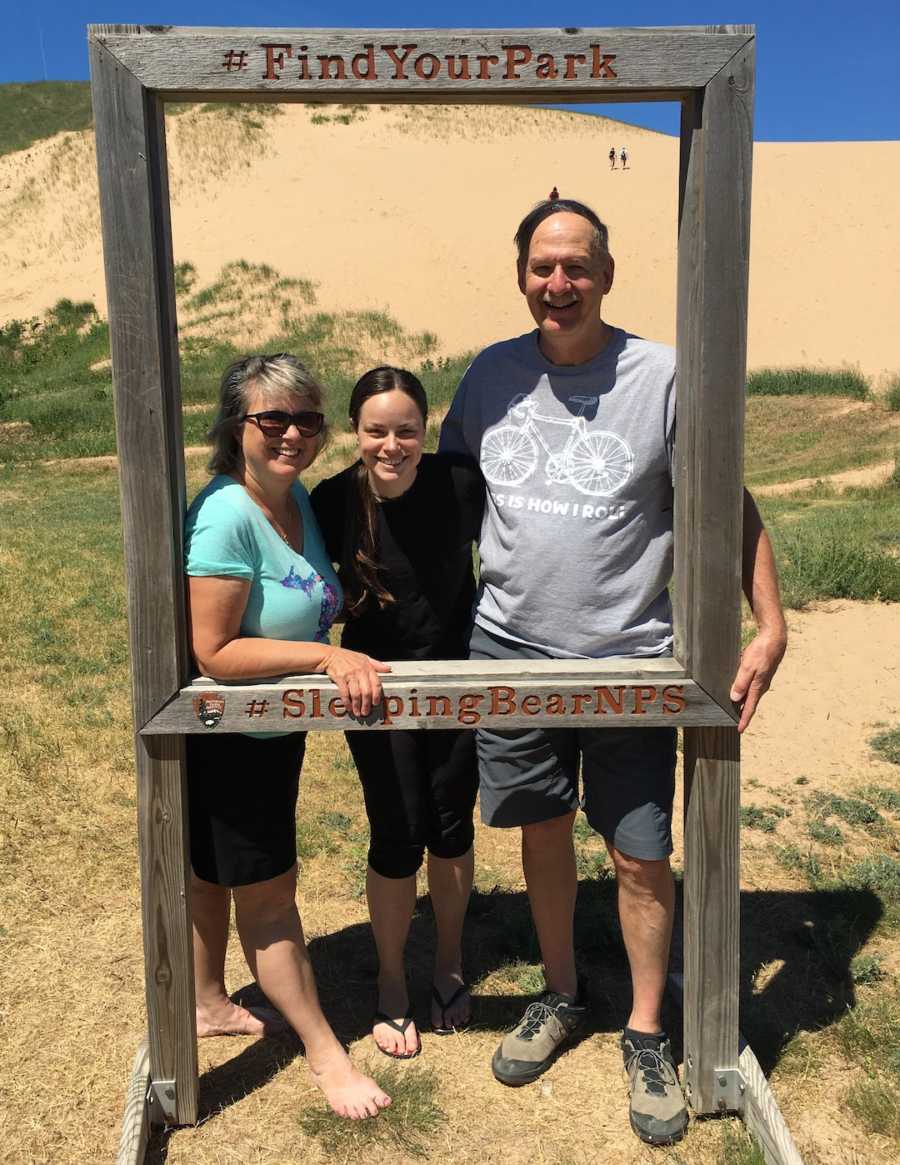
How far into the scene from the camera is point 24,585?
24.6 feet

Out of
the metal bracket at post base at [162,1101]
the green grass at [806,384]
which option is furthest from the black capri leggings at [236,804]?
the green grass at [806,384]

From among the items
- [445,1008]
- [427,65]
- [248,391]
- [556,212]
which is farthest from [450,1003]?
[427,65]

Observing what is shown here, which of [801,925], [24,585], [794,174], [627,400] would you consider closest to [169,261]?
[627,400]

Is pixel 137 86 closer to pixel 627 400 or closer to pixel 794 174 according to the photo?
pixel 627 400

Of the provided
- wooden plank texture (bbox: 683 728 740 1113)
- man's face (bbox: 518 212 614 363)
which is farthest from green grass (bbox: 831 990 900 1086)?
man's face (bbox: 518 212 614 363)

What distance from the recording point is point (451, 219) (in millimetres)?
34812

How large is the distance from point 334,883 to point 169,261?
98.6 inches

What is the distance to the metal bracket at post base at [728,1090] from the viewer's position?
282 cm

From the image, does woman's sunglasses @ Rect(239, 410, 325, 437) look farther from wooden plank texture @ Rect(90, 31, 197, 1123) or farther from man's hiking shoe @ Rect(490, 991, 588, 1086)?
man's hiking shoe @ Rect(490, 991, 588, 1086)

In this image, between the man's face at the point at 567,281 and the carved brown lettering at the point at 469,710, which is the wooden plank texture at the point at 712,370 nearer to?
the man's face at the point at 567,281

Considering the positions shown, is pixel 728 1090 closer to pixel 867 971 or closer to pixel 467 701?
pixel 867 971

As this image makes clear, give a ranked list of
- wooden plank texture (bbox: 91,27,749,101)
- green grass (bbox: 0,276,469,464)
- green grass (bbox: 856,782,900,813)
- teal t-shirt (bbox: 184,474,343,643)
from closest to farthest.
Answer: wooden plank texture (bbox: 91,27,749,101)
teal t-shirt (bbox: 184,474,343,643)
green grass (bbox: 856,782,900,813)
green grass (bbox: 0,276,469,464)

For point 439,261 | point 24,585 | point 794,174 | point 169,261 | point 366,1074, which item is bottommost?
point 366,1074

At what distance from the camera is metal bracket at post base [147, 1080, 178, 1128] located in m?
2.75
